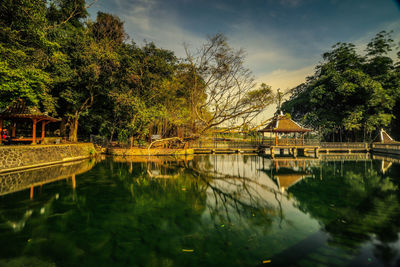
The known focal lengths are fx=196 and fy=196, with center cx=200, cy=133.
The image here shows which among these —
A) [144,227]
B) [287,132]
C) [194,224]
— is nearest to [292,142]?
[287,132]

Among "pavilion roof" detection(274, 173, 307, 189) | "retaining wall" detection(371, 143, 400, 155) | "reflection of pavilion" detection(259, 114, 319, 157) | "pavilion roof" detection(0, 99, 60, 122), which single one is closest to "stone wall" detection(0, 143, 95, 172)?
"pavilion roof" detection(0, 99, 60, 122)

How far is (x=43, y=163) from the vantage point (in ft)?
39.4

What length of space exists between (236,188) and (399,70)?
109 feet

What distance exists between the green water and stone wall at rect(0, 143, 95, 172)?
196cm

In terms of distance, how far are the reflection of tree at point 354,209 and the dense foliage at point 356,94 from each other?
65.6 ft

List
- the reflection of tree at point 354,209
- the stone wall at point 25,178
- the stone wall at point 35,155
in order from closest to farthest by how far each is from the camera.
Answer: the reflection of tree at point 354,209 < the stone wall at point 25,178 < the stone wall at point 35,155

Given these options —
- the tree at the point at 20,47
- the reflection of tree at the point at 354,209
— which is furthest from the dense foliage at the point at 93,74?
the reflection of tree at the point at 354,209

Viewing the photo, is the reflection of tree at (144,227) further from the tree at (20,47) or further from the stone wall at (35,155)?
the tree at (20,47)

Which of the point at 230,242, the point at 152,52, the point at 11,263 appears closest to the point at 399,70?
the point at 152,52

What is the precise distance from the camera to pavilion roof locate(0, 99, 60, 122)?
12859 mm

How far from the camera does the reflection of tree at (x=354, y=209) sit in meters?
3.93

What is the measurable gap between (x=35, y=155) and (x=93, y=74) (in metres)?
8.44

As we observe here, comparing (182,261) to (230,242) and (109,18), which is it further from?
(109,18)

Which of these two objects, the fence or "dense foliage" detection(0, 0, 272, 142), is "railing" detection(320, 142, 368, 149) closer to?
the fence
